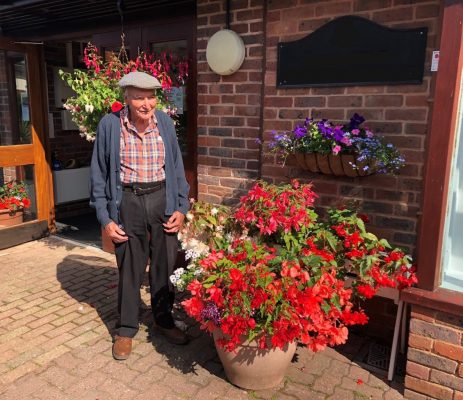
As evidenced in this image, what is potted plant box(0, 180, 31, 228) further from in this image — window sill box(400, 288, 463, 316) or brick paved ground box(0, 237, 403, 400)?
window sill box(400, 288, 463, 316)

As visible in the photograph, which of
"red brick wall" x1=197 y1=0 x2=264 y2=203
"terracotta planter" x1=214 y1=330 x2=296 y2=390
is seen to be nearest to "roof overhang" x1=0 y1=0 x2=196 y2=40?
"red brick wall" x1=197 y1=0 x2=264 y2=203

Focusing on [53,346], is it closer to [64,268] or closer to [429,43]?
[64,268]

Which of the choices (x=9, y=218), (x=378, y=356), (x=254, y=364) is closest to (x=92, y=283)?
(x=9, y=218)

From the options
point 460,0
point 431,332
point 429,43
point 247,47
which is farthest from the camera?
point 247,47

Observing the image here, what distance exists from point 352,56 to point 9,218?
14.9 ft

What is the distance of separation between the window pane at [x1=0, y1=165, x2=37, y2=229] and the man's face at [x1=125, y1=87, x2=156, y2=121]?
3.27 metres

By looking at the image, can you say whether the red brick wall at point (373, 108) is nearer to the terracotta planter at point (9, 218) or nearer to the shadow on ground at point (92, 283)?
the shadow on ground at point (92, 283)

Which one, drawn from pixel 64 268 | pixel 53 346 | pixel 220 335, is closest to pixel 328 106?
pixel 220 335

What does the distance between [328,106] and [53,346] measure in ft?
8.76

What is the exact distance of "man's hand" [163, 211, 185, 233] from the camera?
10.1ft

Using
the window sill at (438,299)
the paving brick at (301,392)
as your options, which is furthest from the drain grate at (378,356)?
the window sill at (438,299)

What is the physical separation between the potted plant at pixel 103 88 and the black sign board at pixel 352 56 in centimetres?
111

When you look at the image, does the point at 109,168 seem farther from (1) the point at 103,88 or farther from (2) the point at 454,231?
(2) the point at 454,231

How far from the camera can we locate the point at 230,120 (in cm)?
374
